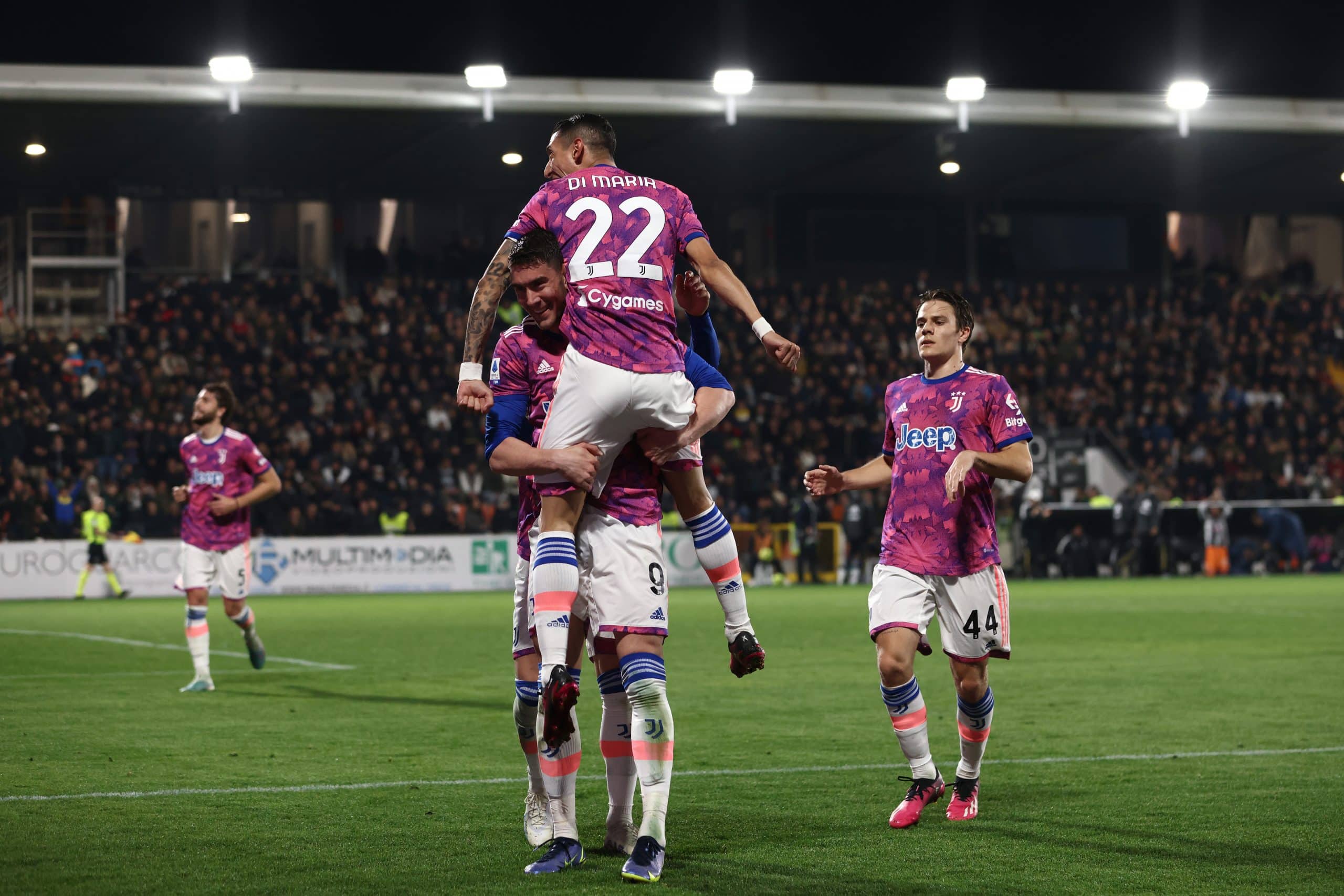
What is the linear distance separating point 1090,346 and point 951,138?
8.16 m

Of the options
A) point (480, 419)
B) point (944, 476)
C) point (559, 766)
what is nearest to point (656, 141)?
point (480, 419)

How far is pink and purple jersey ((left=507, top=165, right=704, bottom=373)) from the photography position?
19.7 feet

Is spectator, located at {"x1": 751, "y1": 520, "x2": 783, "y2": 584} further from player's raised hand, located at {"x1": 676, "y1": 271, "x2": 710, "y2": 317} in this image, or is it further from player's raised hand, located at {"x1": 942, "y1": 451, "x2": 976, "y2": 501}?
player's raised hand, located at {"x1": 676, "y1": 271, "x2": 710, "y2": 317}

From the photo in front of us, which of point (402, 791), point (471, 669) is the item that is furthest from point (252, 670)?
point (402, 791)

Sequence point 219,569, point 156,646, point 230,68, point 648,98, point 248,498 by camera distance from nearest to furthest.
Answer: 1. point 248,498
2. point 219,569
3. point 156,646
4. point 230,68
5. point 648,98

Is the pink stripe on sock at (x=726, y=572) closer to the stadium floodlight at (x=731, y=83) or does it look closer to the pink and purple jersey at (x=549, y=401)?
the pink and purple jersey at (x=549, y=401)

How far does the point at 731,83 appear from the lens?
29953 mm

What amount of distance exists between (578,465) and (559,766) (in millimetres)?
1157

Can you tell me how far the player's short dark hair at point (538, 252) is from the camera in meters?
5.98

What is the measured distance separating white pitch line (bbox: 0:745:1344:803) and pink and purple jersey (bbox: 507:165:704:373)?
2.79 m

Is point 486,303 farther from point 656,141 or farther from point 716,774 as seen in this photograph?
point 656,141

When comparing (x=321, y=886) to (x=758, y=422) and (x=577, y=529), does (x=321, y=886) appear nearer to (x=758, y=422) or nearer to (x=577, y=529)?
(x=577, y=529)

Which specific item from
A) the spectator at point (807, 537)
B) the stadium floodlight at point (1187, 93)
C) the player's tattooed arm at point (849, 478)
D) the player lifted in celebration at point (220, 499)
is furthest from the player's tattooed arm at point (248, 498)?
the stadium floodlight at point (1187, 93)

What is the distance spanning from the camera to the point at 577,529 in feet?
19.6
